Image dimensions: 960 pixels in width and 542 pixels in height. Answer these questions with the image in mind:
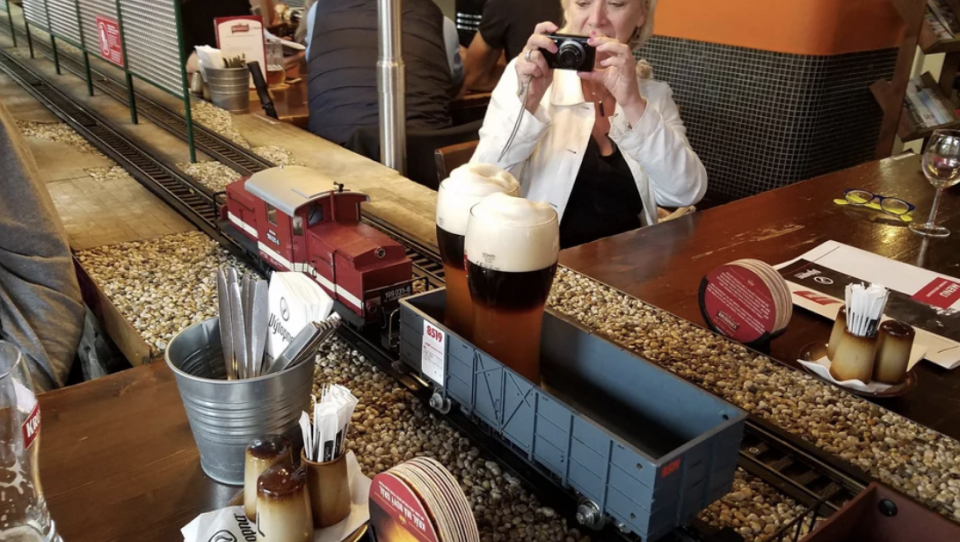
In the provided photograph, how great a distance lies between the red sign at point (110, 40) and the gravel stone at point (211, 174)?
0.61 m

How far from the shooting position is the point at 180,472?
88 cm

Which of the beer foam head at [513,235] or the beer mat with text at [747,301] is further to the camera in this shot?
Result: the beer mat with text at [747,301]

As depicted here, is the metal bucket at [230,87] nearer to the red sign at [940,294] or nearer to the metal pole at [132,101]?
the metal pole at [132,101]

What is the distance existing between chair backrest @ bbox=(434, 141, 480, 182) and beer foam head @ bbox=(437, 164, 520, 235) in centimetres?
99

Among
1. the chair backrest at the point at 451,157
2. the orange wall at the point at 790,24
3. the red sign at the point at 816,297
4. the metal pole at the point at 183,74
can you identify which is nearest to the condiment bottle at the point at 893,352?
the red sign at the point at 816,297

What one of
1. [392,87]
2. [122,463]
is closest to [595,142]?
[392,87]

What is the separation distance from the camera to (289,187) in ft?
4.22

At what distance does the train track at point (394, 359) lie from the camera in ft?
2.99

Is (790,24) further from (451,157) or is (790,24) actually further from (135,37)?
(135,37)

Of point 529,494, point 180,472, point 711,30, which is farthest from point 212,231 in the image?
point 711,30

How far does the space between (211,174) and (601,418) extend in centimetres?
164

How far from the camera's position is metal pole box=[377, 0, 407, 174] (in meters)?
2.17

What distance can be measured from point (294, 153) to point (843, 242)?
1661 millimetres

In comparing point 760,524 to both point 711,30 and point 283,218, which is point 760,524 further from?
point 711,30
